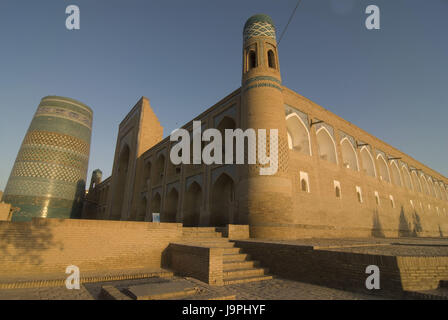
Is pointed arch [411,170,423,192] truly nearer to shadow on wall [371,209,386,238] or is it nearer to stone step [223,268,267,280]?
shadow on wall [371,209,386,238]

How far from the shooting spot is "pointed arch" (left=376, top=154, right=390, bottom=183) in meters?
17.2

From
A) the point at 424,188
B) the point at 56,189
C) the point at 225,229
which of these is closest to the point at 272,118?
the point at 225,229

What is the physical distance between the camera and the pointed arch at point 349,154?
1445cm

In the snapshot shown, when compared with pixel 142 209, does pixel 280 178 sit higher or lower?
higher

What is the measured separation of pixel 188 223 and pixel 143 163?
28.1 ft

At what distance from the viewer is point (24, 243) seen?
15.3 feet

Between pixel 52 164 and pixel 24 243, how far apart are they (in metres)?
23.5

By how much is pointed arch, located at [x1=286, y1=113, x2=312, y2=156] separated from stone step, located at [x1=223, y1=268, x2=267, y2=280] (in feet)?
25.6

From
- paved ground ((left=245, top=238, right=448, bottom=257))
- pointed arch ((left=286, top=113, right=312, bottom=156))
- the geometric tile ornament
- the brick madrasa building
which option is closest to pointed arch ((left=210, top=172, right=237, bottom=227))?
the brick madrasa building

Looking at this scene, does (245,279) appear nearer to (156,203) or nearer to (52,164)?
(156,203)

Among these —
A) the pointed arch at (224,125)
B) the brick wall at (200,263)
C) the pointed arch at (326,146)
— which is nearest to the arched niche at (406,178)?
the pointed arch at (326,146)

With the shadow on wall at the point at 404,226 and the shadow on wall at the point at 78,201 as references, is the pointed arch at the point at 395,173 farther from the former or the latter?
the shadow on wall at the point at 78,201

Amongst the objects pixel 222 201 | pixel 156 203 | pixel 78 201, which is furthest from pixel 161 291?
pixel 78 201
